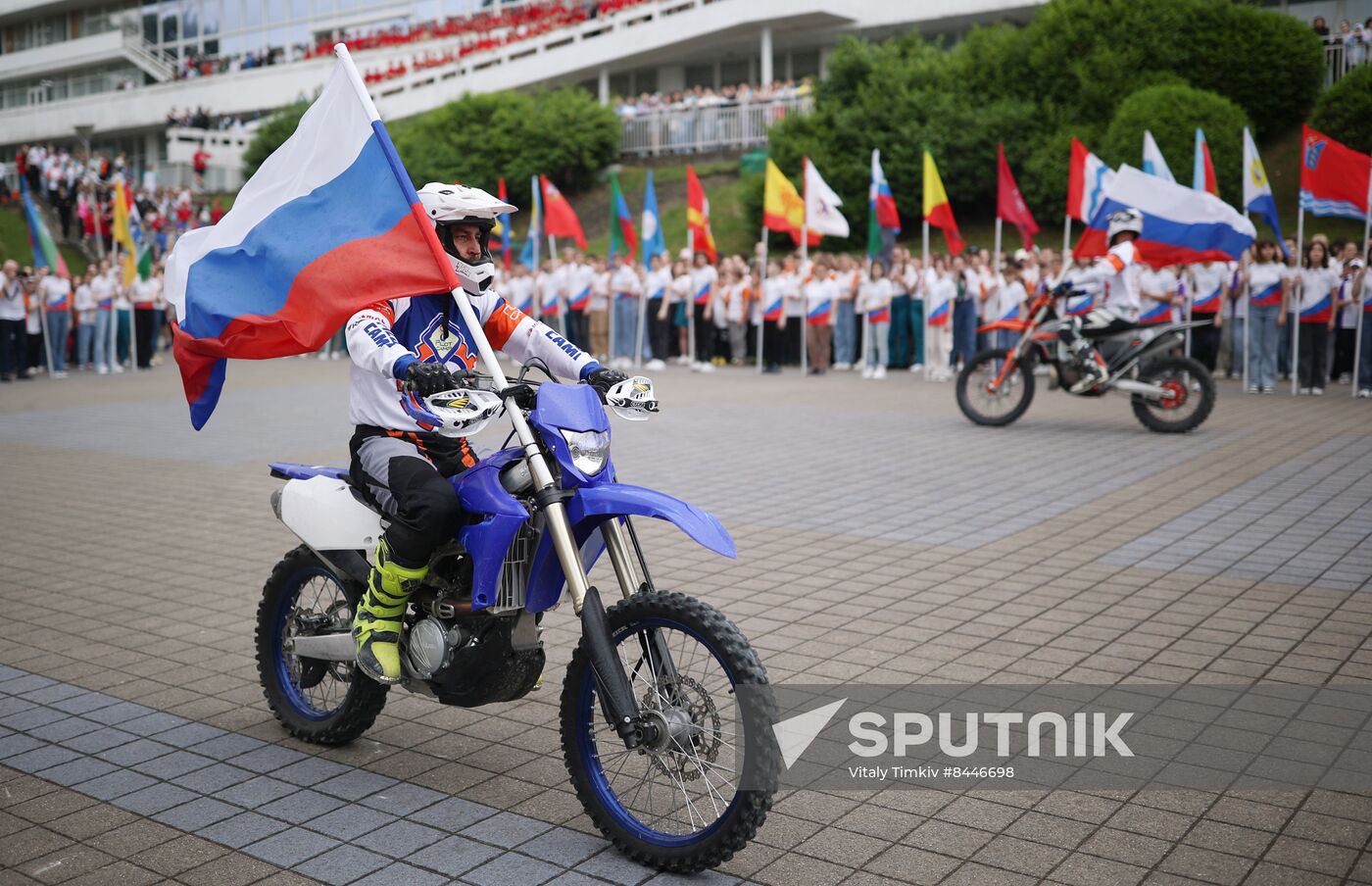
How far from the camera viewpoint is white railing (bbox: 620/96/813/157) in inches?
1495

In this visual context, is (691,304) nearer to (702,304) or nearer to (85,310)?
(702,304)

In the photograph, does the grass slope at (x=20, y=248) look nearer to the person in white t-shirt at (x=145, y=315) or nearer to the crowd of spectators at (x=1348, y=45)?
the person in white t-shirt at (x=145, y=315)

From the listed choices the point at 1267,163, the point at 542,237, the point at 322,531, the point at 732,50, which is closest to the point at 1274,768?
the point at 322,531

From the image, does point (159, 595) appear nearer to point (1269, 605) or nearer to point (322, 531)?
point (322, 531)

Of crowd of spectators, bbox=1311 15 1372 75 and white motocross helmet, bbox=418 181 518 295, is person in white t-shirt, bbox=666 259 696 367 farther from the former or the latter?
white motocross helmet, bbox=418 181 518 295

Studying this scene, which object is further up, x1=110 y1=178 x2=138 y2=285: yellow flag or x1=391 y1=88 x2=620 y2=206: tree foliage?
x1=391 y1=88 x2=620 y2=206: tree foliage

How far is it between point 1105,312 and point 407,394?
35.2 feet

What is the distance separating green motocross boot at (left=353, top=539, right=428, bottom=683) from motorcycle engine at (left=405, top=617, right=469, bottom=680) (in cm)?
6

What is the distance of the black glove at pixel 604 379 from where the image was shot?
4.25 metres

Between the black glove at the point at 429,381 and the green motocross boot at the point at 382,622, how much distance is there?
71 centimetres

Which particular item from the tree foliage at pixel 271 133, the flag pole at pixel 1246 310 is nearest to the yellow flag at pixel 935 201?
the flag pole at pixel 1246 310

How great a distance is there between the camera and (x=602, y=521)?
13.1ft

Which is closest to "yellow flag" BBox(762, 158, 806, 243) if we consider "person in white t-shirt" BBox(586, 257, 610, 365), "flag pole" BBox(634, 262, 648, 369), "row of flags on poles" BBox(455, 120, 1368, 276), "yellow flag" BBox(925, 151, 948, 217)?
"row of flags on poles" BBox(455, 120, 1368, 276)

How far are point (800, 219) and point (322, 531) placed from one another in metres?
16.9
